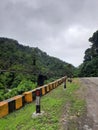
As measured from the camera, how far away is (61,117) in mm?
9617

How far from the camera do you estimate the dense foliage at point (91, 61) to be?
9648 cm

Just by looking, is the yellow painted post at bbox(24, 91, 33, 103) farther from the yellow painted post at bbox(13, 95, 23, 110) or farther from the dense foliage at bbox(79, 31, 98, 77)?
the dense foliage at bbox(79, 31, 98, 77)

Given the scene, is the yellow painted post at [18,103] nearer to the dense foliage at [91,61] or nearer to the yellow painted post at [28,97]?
the yellow painted post at [28,97]

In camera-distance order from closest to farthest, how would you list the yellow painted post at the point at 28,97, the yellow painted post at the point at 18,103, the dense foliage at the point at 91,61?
the yellow painted post at the point at 18,103, the yellow painted post at the point at 28,97, the dense foliage at the point at 91,61

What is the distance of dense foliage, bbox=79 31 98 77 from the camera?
96.5 m

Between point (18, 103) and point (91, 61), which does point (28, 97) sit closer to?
point (18, 103)

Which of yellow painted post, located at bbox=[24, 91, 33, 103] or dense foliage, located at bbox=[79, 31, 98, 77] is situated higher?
dense foliage, located at bbox=[79, 31, 98, 77]

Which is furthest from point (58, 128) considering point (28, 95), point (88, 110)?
point (28, 95)

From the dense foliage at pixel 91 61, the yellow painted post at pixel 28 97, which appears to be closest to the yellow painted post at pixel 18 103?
the yellow painted post at pixel 28 97

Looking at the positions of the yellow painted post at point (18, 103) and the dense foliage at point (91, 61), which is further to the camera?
the dense foliage at point (91, 61)

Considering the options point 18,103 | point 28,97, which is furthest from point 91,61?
point 18,103

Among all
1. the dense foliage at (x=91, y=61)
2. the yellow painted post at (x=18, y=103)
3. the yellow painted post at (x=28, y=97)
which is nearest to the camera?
the yellow painted post at (x=18, y=103)

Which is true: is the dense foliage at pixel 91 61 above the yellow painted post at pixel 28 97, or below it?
above

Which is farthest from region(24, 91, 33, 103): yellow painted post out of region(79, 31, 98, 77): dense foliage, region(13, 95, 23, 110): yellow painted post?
region(79, 31, 98, 77): dense foliage
